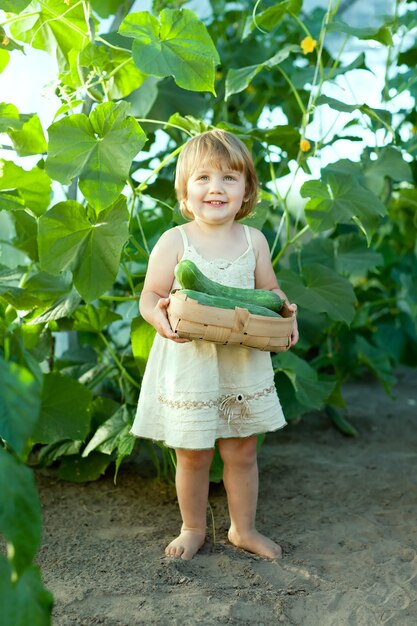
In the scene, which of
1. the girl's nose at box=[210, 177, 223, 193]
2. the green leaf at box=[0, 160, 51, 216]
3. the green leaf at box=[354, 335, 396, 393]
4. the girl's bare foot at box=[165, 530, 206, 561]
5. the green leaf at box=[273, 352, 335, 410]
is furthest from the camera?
the green leaf at box=[354, 335, 396, 393]

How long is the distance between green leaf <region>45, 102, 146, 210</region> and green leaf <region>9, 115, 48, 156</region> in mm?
211

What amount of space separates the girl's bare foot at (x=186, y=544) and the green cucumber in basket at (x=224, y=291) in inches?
22.5

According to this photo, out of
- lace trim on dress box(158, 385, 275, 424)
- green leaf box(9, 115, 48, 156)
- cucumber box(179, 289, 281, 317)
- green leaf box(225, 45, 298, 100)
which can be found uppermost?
green leaf box(225, 45, 298, 100)

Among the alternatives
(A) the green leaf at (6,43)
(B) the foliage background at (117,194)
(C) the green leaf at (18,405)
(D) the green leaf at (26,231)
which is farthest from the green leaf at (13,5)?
(C) the green leaf at (18,405)

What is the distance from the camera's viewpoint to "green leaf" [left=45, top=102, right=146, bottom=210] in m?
1.86

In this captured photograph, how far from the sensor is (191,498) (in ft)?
6.43

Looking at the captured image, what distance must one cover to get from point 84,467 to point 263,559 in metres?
0.67

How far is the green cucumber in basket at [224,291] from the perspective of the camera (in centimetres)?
170

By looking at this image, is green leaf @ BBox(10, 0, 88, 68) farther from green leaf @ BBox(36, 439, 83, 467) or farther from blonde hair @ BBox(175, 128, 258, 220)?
green leaf @ BBox(36, 439, 83, 467)

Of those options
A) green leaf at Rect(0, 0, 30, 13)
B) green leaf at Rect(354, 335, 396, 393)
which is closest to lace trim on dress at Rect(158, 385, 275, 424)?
green leaf at Rect(0, 0, 30, 13)

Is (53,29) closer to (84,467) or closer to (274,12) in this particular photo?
(274,12)

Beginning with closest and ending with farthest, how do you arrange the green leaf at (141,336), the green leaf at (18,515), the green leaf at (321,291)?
the green leaf at (18,515) → the green leaf at (141,336) → the green leaf at (321,291)

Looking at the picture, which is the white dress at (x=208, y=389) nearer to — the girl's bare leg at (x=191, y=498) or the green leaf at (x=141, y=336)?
the girl's bare leg at (x=191, y=498)

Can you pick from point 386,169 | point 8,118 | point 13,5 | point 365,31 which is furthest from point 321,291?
point 13,5
